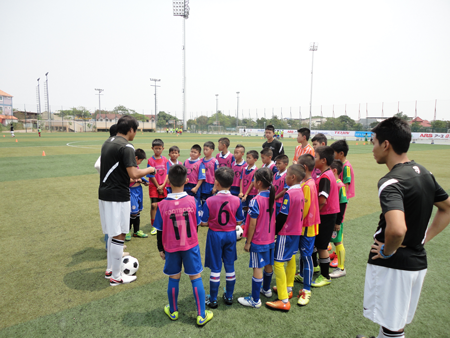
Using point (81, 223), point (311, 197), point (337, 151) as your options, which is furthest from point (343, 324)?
point (81, 223)

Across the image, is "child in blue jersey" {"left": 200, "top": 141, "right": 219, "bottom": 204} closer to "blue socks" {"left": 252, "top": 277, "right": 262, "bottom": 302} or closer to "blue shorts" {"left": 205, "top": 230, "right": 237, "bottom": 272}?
"blue shorts" {"left": 205, "top": 230, "right": 237, "bottom": 272}

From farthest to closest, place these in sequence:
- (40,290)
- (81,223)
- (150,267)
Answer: (81,223)
(150,267)
(40,290)

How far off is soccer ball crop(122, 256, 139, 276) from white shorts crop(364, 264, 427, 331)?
10.8 feet

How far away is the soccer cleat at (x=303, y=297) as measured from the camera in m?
3.56

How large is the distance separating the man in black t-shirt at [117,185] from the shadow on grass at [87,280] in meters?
0.19

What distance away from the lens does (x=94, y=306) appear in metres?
3.47

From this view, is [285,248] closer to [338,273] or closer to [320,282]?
[320,282]

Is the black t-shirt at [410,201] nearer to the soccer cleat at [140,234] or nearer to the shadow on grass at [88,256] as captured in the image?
the shadow on grass at [88,256]

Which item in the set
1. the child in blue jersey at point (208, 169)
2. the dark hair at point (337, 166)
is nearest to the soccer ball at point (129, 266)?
the child in blue jersey at point (208, 169)

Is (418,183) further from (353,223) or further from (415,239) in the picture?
(353,223)

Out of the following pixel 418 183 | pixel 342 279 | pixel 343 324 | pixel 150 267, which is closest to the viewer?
pixel 418 183

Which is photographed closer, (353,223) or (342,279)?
(342,279)

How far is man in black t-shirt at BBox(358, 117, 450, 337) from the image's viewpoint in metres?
2.02

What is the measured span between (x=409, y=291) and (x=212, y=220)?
6.76 ft
